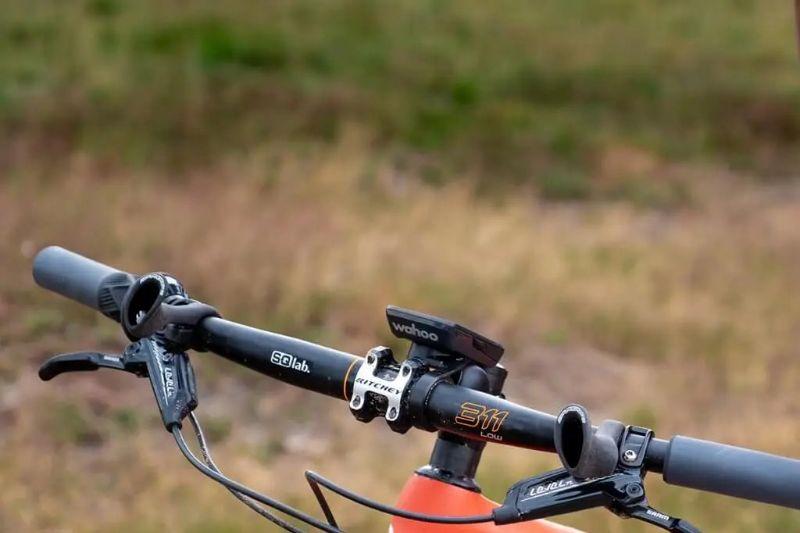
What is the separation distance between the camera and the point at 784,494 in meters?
1.22

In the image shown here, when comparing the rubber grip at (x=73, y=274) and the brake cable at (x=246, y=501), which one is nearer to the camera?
the brake cable at (x=246, y=501)

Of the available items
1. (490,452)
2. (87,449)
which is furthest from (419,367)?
(87,449)

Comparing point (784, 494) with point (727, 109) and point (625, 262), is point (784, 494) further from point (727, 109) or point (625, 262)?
point (727, 109)

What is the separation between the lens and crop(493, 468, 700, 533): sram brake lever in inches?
49.5

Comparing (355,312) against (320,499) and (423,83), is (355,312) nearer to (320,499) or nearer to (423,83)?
(320,499)

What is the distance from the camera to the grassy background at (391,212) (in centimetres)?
486

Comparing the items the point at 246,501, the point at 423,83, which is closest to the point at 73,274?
the point at 246,501

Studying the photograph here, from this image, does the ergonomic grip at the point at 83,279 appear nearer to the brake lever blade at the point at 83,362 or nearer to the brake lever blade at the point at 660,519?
the brake lever blade at the point at 83,362

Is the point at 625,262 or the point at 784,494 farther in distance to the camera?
the point at 625,262

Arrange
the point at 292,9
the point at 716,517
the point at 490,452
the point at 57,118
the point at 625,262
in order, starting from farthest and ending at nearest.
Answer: the point at 292,9 < the point at 57,118 < the point at 625,262 < the point at 490,452 < the point at 716,517

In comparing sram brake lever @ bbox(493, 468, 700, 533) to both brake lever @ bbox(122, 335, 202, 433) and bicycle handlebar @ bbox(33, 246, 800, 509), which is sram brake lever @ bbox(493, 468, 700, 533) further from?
brake lever @ bbox(122, 335, 202, 433)

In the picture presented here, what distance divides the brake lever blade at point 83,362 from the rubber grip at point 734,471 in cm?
80

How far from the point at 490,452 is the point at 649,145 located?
7.77 metres

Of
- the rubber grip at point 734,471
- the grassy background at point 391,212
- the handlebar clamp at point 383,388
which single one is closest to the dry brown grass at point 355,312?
the grassy background at point 391,212
